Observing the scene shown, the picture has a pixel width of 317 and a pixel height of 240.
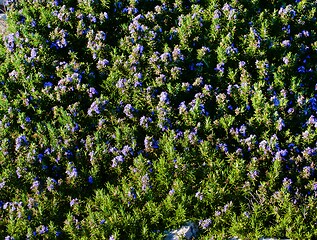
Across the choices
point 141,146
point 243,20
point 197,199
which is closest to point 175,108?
point 141,146

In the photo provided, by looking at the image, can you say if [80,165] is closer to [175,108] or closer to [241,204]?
[175,108]

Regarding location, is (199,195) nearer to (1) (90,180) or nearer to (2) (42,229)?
(1) (90,180)

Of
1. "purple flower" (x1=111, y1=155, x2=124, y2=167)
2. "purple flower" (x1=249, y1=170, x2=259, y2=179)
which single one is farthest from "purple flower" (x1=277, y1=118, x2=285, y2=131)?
"purple flower" (x1=111, y1=155, x2=124, y2=167)

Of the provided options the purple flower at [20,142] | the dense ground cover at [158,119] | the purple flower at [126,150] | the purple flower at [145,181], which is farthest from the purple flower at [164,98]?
the purple flower at [20,142]

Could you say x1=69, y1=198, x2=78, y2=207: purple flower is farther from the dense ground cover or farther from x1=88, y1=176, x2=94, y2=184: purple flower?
x1=88, y1=176, x2=94, y2=184: purple flower

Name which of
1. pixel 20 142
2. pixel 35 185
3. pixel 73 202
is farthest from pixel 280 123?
pixel 20 142

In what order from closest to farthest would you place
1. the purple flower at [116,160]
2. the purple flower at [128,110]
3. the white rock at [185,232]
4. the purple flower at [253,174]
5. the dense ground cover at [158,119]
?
the white rock at [185,232]
the dense ground cover at [158,119]
the purple flower at [253,174]
the purple flower at [116,160]
the purple flower at [128,110]

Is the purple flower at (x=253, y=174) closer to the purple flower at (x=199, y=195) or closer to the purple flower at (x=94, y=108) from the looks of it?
the purple flower at (x=199, y=195)
